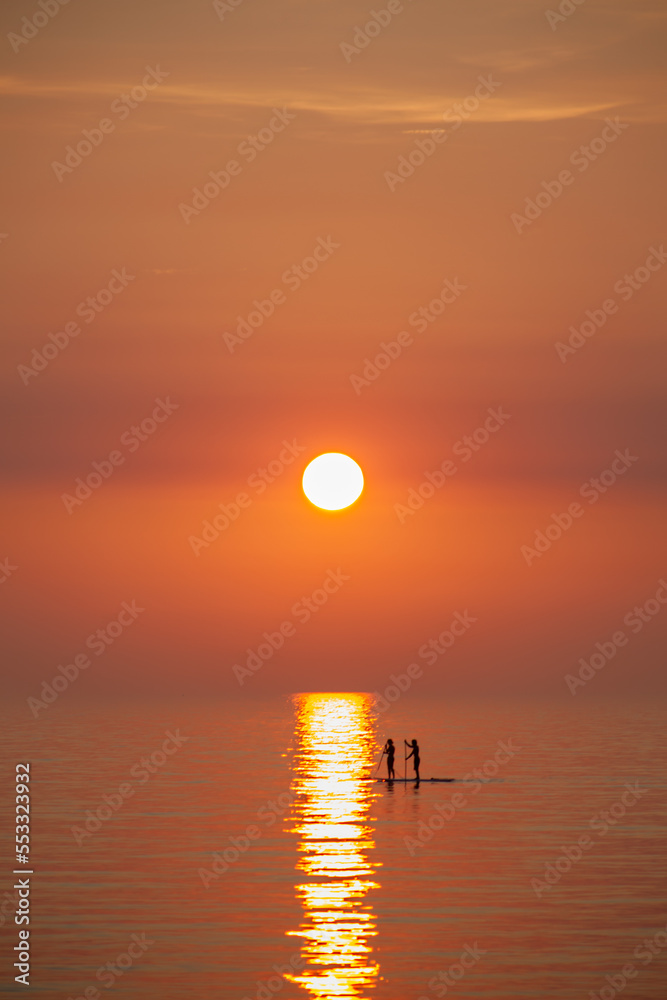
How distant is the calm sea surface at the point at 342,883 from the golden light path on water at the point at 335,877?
97mm

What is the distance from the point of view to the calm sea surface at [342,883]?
3247 centimetres

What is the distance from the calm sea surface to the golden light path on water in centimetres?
10

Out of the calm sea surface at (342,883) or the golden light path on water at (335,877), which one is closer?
the golden light path on water at (335,877)

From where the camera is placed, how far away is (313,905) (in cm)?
3912

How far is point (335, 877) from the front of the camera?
43656mm

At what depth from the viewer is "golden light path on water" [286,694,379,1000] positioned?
1265 inches

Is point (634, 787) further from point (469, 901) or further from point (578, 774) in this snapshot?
point (469, 901)

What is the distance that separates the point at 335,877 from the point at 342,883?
1.12 m

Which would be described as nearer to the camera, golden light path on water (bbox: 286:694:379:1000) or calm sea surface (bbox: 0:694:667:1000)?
golden light path on water (bbox: 286:694:379:1000)

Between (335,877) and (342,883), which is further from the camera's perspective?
(335,877)

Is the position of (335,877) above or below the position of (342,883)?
above

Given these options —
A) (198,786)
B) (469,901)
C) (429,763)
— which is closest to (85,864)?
(469,901)

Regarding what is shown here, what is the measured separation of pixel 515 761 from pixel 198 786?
26.8 meters

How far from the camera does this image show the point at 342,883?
42562 mm
